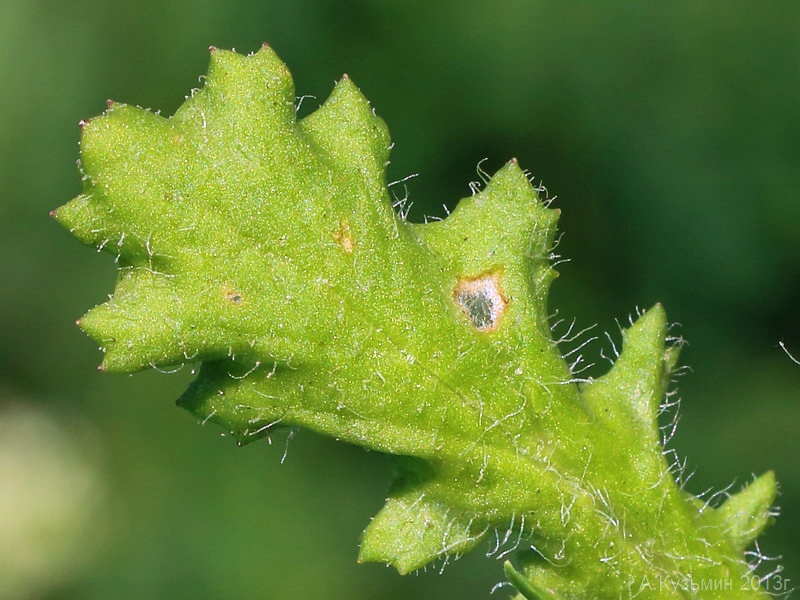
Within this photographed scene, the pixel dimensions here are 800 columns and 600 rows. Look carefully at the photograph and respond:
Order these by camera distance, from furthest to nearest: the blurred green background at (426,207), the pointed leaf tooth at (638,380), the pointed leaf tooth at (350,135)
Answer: the blurred green background at (426,207)
the pointed leaf tooth at (638,380)
the pointed leaf tooth at (350,135)

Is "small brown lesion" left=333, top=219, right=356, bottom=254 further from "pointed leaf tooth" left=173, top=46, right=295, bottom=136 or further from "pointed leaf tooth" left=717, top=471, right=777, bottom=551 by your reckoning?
"pointed leaf tooth" left=717, top=471, right=777, bottom=551

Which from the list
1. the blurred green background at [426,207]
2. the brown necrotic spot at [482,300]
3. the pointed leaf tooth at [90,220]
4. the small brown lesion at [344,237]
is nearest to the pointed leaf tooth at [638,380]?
the brown necrotic spot at [482,300]

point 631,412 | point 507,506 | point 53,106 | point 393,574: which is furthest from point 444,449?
point 53,106

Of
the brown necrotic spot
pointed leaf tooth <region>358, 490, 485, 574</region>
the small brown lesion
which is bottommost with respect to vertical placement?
pointed leaf tooth <region>358, 490, 485, 574</region>

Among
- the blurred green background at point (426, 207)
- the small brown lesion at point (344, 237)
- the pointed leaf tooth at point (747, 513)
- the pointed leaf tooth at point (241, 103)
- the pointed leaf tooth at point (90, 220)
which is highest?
the pointed leaf tooth at point (241, 103)

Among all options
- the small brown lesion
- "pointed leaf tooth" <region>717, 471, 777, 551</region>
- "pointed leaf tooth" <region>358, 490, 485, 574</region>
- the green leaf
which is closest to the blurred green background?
"pointed leaf tooth" <region>717, 471, 777, 551</region>

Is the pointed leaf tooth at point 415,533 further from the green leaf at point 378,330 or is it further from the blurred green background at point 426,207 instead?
the blurred green background at point 426,207
